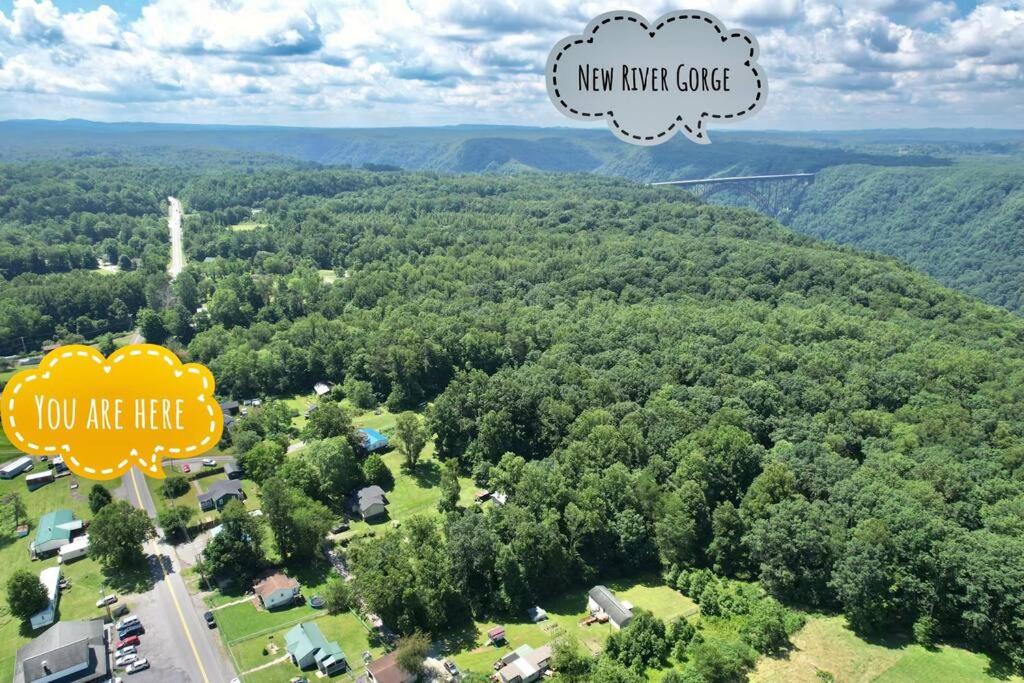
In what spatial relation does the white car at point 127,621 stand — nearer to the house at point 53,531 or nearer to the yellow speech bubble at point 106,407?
the house at point 53,531

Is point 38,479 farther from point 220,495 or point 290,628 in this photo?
point 290,628

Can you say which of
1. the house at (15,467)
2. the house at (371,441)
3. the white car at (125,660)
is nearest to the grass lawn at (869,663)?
the white car at (125,660)

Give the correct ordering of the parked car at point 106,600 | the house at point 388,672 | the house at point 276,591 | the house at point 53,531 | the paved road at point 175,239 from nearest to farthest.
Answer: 1. the house at point 388,672
2. the parked car at point 106,600
3. the house at point 276,591
4. the house at point 53,531
5. the paved road at point 175,239

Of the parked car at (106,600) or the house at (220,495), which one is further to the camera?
the house at (220,495)

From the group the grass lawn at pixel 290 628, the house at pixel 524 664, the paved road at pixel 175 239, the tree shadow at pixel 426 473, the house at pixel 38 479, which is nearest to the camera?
the house at pixel 524 664

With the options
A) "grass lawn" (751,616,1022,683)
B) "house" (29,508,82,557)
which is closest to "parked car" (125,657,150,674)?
"house" (29,508,82,557)

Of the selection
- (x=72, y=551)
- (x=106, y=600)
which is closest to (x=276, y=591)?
(x=106, y=600)

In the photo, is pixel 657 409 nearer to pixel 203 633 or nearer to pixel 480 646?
pixel 480 646
